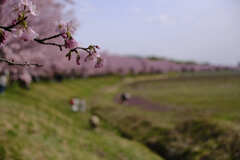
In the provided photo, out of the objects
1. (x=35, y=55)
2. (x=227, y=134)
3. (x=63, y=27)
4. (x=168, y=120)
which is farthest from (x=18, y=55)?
(x=168, y=120)

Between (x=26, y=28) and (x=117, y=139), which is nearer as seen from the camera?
(x=26, y=28)

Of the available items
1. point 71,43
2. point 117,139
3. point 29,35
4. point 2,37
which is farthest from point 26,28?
point 117,139

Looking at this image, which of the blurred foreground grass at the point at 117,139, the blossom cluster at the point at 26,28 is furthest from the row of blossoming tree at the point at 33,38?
the blurred foreground grass at the point at 117,139

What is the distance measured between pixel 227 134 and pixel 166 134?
4288 millimetres

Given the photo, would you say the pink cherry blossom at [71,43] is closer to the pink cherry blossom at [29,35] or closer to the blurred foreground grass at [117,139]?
the pink cherry blossom at [29,35]

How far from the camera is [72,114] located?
74.6ft

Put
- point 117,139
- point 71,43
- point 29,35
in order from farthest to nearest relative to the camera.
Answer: point 117,139 → point 71,43 → point 29,35

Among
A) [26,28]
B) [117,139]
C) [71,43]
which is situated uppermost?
[26,28]

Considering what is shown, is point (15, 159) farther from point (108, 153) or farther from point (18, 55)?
point (108, 153)

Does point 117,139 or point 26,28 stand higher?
point 26,28

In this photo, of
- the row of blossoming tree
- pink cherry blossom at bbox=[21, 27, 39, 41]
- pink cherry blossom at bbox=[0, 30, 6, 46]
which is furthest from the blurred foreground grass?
pink cherry blossom at bbox=[21, 27, 39, 41]

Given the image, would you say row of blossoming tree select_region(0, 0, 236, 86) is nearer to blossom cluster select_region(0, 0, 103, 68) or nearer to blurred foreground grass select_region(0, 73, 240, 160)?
blossom cluster select_region(0, 0, 103, 68)

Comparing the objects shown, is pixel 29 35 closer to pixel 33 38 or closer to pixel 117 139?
pixel 33 38

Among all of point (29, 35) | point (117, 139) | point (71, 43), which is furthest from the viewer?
point (117, 139)
